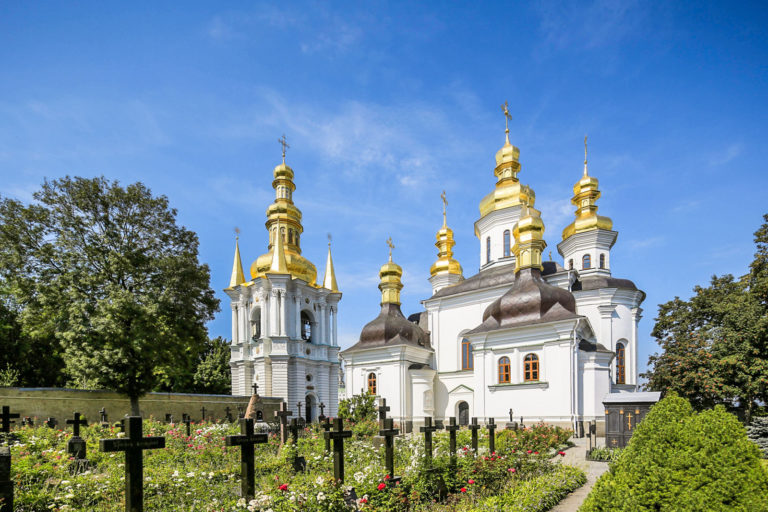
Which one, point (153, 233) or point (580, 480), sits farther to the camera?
point (153, 233)

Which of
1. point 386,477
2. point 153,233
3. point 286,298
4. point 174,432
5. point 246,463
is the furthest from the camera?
point 286,298

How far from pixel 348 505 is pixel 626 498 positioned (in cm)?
340

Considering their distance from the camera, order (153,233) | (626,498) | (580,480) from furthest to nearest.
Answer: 1. (153,233)
2. (580,480)
3. (626,498)

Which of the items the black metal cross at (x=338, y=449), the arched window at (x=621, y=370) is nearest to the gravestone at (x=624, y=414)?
the black metal cross at (x=338, y=449)

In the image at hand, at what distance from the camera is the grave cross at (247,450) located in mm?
5355

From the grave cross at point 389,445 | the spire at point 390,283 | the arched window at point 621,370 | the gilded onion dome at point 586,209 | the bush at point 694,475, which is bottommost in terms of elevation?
the arched window at point 621,370

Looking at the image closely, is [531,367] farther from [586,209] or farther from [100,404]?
[100,404]

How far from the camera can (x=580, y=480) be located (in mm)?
9234

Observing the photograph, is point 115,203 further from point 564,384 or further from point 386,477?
point 564,384

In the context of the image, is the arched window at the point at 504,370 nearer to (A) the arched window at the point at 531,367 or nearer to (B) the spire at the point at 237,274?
(A) the arched window at the point at 531,367

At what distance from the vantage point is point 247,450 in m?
5.52

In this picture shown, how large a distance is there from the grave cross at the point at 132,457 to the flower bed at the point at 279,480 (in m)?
0.96

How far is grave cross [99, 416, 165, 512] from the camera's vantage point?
177 inches

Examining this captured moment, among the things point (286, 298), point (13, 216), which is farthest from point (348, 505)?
point (286, 298)
